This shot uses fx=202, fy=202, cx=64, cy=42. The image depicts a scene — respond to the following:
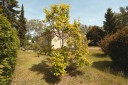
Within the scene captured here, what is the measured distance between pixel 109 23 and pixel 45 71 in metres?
24.9

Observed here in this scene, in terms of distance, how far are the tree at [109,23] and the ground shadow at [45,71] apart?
22.4 m

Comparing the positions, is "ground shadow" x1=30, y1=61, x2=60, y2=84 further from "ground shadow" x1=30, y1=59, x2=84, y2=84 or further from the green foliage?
the green foliage

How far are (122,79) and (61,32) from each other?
7.73 metres

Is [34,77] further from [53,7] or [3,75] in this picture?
[53,7]

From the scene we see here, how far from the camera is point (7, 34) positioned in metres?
14.5

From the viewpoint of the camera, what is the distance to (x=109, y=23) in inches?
1626

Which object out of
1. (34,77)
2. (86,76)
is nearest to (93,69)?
(86,76)

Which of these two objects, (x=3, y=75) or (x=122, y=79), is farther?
(x=122, y=79)

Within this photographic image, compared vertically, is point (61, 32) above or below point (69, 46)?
above

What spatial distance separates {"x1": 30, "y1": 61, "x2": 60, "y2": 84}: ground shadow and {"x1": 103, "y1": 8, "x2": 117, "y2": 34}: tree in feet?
73.5

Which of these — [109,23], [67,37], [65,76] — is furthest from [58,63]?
[109,23]

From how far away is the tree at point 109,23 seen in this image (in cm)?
4104

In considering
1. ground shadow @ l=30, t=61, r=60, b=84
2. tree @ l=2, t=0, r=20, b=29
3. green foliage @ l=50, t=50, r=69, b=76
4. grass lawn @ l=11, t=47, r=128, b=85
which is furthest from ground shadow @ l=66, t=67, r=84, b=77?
tree @ l=2, t=0, r=20, b=29

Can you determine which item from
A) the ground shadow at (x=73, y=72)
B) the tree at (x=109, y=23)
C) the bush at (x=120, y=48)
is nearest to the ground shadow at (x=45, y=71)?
the ground shadow at (x=73, y=72)
